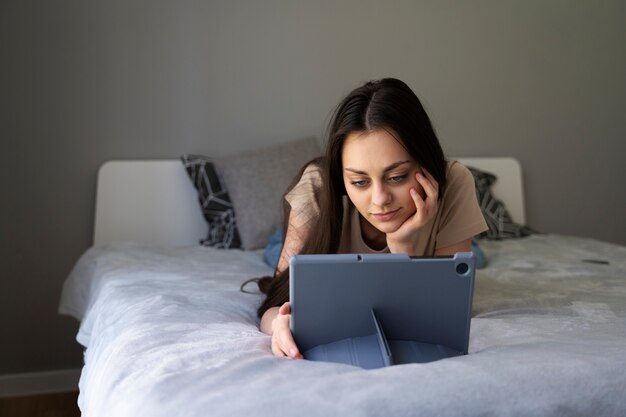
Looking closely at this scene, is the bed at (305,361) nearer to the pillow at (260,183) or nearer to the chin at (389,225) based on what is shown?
the pillow at (260,183)

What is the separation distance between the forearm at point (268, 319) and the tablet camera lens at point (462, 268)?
419 mm

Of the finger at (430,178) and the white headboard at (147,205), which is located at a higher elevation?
the finger at (430,178)

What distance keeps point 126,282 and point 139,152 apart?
101cm

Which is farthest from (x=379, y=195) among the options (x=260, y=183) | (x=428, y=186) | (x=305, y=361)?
(x=260, y=183)

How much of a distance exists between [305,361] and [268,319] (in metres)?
0.31

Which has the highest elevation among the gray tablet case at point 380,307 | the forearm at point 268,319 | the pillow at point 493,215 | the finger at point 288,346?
the gray tablet case at point 380,307

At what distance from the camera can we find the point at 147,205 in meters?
2.60

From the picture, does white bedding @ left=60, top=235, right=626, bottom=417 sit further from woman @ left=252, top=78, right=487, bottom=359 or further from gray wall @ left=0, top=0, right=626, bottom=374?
gray wall @ left=0, top=0, right=626, bottom=374

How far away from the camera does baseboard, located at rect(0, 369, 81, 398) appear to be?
8.26 feet

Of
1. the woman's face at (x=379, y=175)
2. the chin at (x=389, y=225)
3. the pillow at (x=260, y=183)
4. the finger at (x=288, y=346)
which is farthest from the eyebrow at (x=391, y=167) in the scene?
the pillow at (x=260, y=183)

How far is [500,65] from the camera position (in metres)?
3.10

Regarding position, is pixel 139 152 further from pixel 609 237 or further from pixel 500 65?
pixel 609 237


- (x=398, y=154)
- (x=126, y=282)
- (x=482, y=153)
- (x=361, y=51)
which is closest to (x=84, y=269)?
(x=126, y=282)

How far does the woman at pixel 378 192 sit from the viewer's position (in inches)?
53.2
